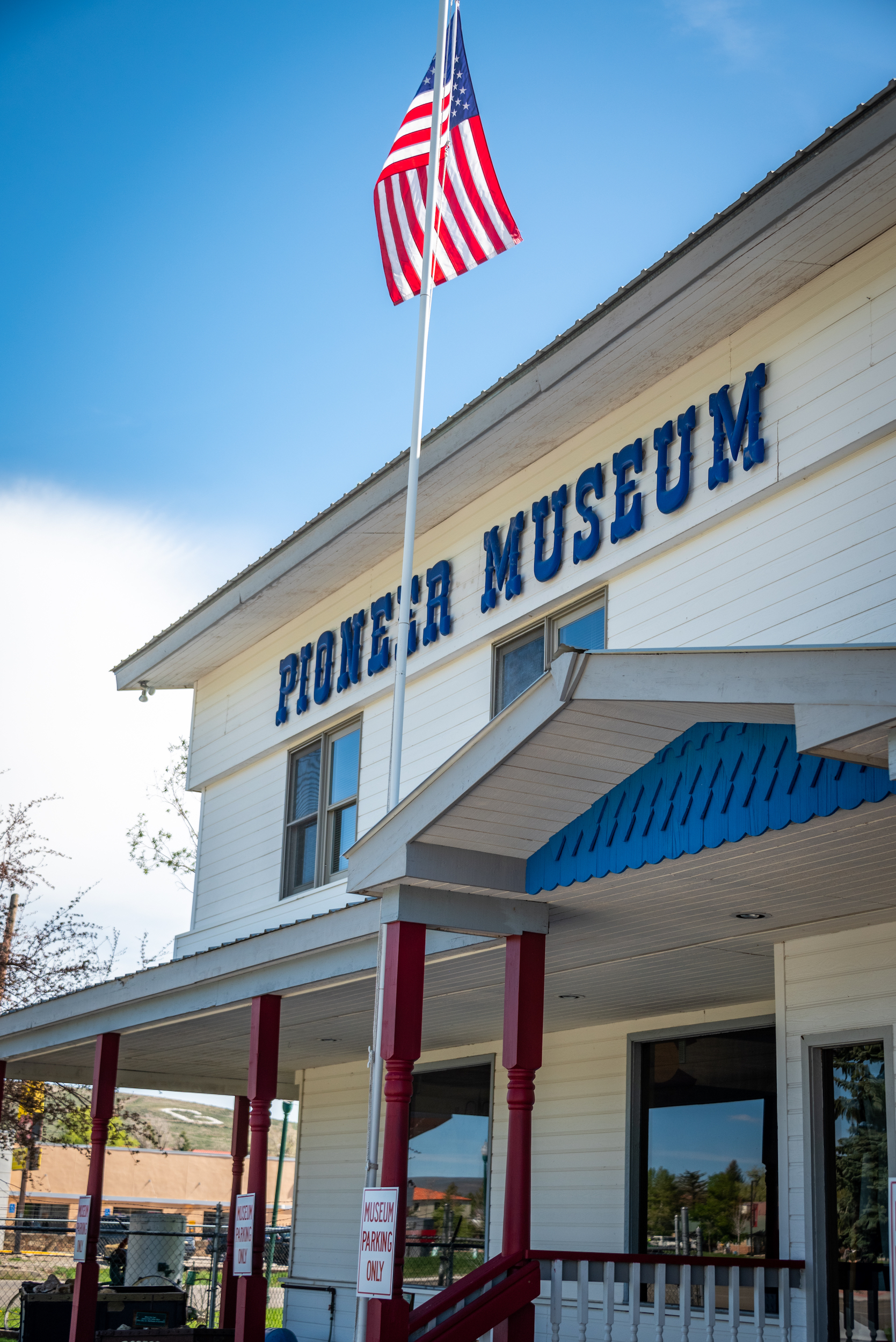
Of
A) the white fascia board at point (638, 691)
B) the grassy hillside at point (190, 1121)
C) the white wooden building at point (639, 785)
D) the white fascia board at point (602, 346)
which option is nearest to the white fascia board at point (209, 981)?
the white wooden building at point (639, 785)

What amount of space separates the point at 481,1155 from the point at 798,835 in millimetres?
8360

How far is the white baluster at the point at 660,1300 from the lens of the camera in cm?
791

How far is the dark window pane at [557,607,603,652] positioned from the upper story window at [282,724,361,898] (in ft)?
11.2

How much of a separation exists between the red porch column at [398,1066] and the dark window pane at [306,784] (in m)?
6.59

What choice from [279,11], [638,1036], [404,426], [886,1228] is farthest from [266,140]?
[886,1228]

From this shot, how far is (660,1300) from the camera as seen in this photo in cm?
804

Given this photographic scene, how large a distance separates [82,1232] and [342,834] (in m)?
4.51

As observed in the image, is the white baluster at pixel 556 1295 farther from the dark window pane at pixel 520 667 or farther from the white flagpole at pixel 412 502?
the dark window pane at pixel 520 667

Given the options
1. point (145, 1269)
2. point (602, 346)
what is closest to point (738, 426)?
point (602, 346)

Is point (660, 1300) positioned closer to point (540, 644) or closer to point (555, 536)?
point (540, 644)

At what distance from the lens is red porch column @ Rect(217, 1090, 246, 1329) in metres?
14.0

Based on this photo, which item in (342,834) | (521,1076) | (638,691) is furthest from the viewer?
(342,834)

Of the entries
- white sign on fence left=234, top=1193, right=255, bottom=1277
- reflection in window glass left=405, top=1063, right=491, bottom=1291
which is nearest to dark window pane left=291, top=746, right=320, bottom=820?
reflection in window glass left=405, top=1063, right=491, bottom=1291

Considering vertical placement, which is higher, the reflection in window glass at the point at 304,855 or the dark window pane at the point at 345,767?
the dark window pane at the point at 345,767
